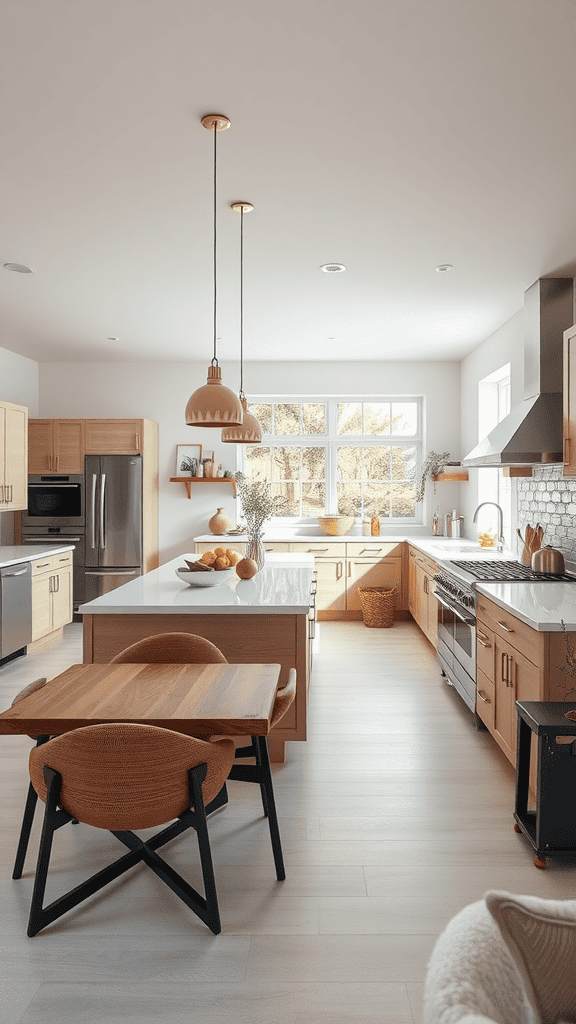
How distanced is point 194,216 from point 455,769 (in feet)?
9.80

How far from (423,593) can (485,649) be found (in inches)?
88.6

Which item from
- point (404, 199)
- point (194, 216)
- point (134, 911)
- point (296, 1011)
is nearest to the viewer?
point (296, 1011)

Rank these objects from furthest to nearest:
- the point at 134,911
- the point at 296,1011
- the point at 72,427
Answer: the point at 72,427, the point at 134,911, the point at 296,1011

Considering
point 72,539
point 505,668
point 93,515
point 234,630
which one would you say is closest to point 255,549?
point 234,630

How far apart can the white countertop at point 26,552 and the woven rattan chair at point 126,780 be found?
3.39 meters

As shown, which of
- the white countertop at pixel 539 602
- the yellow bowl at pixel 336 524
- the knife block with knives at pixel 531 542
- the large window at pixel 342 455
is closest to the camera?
the white countertop at pixel 539 602

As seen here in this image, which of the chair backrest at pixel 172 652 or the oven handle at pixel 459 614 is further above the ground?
the chair backrest at pixel 172 652

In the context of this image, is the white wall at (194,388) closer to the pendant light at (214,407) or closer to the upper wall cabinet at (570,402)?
the upper wall cabinet at (570,402)

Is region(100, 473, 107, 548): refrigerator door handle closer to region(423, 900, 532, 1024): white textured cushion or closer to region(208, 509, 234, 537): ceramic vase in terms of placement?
region(208, 509, 234, 537): ceramic vase

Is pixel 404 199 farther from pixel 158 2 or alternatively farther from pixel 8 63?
pixel 8 63

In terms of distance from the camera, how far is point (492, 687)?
11.0 feet

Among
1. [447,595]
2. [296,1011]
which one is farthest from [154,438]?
[296,1011]

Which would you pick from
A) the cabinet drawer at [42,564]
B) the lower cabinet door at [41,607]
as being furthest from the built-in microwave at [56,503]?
the lower cabinet door at [41,607]

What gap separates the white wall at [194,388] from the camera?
7168mm
